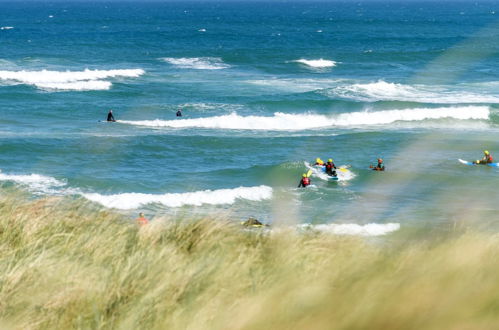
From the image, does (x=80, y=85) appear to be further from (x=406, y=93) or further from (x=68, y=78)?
(x=406, y=93)

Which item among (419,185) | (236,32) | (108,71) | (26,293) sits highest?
(236,32)

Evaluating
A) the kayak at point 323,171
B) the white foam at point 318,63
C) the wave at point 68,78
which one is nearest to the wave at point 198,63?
the wave at point 68,78

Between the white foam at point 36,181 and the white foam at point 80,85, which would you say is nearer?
the white foam at point 36,181

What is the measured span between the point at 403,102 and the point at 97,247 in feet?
132

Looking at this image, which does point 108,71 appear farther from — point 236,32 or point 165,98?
point 236,32

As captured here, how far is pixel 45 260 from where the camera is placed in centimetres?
559

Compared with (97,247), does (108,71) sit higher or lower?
higher

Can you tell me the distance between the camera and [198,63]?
214 feet

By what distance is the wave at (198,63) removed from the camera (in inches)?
2469

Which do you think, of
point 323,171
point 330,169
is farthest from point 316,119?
point 330,169

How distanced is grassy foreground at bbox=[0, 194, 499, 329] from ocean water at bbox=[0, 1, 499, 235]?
185cm

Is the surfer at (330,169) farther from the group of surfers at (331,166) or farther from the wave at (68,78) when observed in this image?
the wave at (68,78)

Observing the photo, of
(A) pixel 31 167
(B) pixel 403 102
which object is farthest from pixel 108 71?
(A) pixel 31 167

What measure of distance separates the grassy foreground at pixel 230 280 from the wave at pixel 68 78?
144ft
